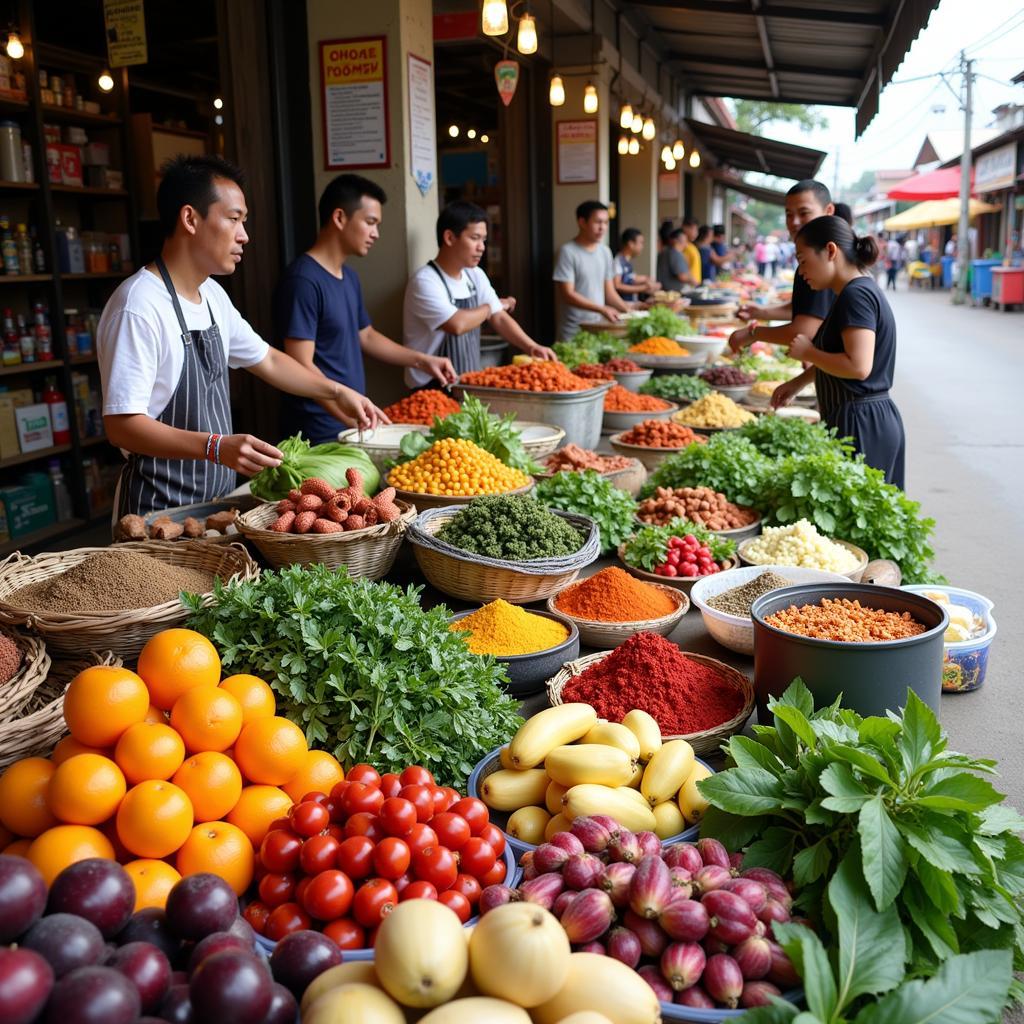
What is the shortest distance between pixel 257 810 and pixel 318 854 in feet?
0.78

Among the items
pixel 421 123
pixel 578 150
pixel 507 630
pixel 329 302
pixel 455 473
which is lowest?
pixel 507 630

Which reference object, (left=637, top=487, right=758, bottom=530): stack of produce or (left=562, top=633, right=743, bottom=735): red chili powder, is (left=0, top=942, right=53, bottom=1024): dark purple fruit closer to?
(left=562, top=633, right=743, bottom=735): red chili powder

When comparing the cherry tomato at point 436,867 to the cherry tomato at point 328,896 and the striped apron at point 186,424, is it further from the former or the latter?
the striped apron at point 186,424

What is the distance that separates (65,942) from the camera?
3.50 feet

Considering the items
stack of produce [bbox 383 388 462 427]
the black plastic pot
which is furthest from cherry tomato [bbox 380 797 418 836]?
stack of produce [bbox 383 388 462 427]

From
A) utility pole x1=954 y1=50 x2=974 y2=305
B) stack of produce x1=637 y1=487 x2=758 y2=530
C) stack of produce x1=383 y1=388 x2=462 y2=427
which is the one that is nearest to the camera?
stack of produce x1=637 y1=487 x2=758 y2=530

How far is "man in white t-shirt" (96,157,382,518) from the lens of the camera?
3.12m

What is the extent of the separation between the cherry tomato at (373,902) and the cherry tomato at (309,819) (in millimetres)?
152

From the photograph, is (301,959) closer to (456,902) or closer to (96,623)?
(456,902)

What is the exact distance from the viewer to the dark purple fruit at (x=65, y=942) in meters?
1.05

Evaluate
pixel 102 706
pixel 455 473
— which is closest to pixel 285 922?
pixel 102 706

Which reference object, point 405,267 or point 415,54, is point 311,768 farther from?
point 415,54

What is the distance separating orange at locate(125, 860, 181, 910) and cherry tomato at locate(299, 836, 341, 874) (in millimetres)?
191

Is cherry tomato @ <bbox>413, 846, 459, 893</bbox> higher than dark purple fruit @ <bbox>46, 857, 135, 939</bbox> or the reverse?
the reverse
